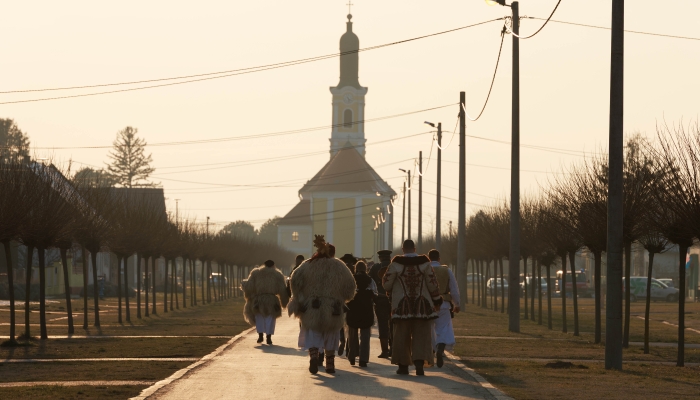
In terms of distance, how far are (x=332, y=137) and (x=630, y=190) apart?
112 meters

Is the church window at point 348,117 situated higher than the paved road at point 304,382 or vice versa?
the church window at point 348,117

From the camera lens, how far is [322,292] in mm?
17438

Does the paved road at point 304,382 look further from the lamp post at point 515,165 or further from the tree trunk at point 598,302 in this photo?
the lamp post at point 515,165

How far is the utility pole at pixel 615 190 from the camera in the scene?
738 inches

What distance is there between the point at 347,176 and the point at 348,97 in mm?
8504

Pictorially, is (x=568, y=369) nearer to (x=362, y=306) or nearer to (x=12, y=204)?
(x=362, y=306)

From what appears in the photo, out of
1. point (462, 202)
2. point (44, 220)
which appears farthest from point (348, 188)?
point (44, 220)

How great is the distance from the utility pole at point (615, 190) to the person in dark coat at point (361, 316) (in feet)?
12.0

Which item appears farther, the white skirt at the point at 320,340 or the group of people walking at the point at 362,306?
the white skirt at the point at 320,340

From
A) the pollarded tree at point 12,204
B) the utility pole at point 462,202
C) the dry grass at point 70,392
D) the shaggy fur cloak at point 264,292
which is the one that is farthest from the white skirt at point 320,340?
the utility pole at point 462,202

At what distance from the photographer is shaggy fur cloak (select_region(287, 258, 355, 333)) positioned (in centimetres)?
1731

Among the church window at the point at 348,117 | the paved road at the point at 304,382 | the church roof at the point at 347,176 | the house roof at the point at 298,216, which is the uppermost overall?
the church window at the point at 348,117

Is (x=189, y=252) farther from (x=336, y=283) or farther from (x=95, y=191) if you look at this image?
(x=336, y=283)

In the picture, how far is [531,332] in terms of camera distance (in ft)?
106
